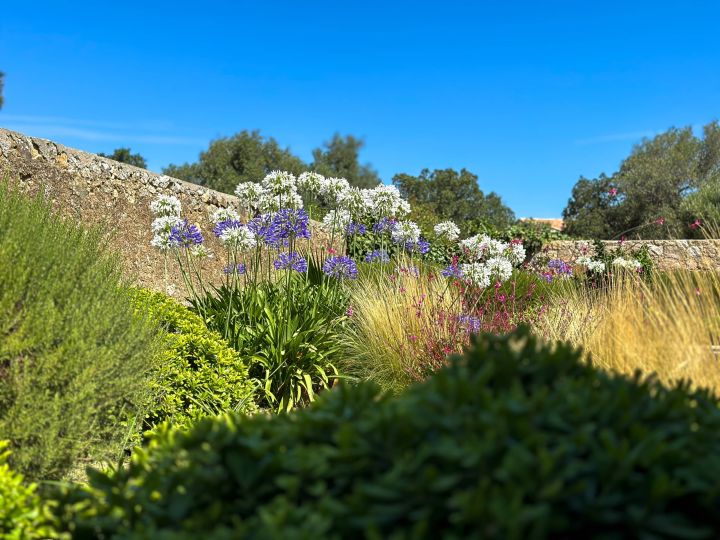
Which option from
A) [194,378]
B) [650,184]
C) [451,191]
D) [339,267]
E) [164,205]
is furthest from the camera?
[451,191]

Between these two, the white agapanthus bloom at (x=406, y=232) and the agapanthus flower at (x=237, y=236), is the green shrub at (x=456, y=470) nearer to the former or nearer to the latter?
the agapanthus flower at (x=237, y=236)

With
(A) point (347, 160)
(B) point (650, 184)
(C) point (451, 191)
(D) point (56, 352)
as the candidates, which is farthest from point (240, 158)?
(D) point (56, 352)

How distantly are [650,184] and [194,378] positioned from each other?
25.6m

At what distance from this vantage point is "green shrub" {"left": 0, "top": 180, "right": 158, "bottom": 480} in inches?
124

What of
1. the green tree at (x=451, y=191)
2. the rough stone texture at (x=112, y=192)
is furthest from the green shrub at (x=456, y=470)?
the green tree at (x=451, y=191)

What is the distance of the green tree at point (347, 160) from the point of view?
109ft

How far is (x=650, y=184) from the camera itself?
2612 centimetres

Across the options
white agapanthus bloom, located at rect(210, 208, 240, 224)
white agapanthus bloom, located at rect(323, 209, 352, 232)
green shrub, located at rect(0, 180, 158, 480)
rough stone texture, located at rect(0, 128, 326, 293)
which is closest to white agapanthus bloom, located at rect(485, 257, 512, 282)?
white agapanthus bloom, located at rect(323, 209, 352, 232)

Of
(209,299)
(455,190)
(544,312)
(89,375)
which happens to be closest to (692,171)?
(455,190)

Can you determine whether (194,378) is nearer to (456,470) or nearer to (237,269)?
(237,269)

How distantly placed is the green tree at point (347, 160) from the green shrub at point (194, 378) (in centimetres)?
2815

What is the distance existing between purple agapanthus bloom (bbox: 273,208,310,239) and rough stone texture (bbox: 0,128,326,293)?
2568 mm

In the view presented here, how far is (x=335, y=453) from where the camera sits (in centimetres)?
154

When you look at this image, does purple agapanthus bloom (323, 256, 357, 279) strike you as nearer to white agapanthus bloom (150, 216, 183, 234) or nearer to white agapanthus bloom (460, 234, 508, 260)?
white agapanthus bloom (460, 234, 508, 260)
